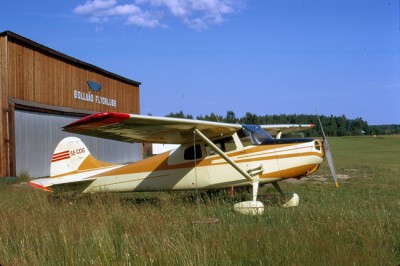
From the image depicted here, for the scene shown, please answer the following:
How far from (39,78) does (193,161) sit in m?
14.0

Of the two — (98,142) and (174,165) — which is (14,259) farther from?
(98,142)

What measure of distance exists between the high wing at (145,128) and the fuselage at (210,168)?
20.0 inches

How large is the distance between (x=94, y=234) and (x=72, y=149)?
6.78 meters

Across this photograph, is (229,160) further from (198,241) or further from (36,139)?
(36,139)

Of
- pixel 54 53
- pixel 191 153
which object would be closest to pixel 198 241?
pixel 191 153

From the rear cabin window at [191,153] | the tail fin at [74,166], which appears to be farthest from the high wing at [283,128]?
the tail fin at [74,166]

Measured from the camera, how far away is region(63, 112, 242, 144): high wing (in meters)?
7.43

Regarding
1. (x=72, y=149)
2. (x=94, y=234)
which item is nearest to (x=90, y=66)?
(x=72, y=149)

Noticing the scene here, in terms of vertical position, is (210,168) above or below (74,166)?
below

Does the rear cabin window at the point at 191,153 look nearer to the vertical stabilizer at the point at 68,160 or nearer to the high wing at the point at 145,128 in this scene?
the high wing at the point at 145,128

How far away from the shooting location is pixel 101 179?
35.2 feet

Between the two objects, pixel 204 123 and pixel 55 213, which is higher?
pixel 204 123

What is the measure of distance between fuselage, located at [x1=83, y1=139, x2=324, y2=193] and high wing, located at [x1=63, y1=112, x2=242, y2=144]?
20.0 inches

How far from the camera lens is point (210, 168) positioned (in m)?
9.85
